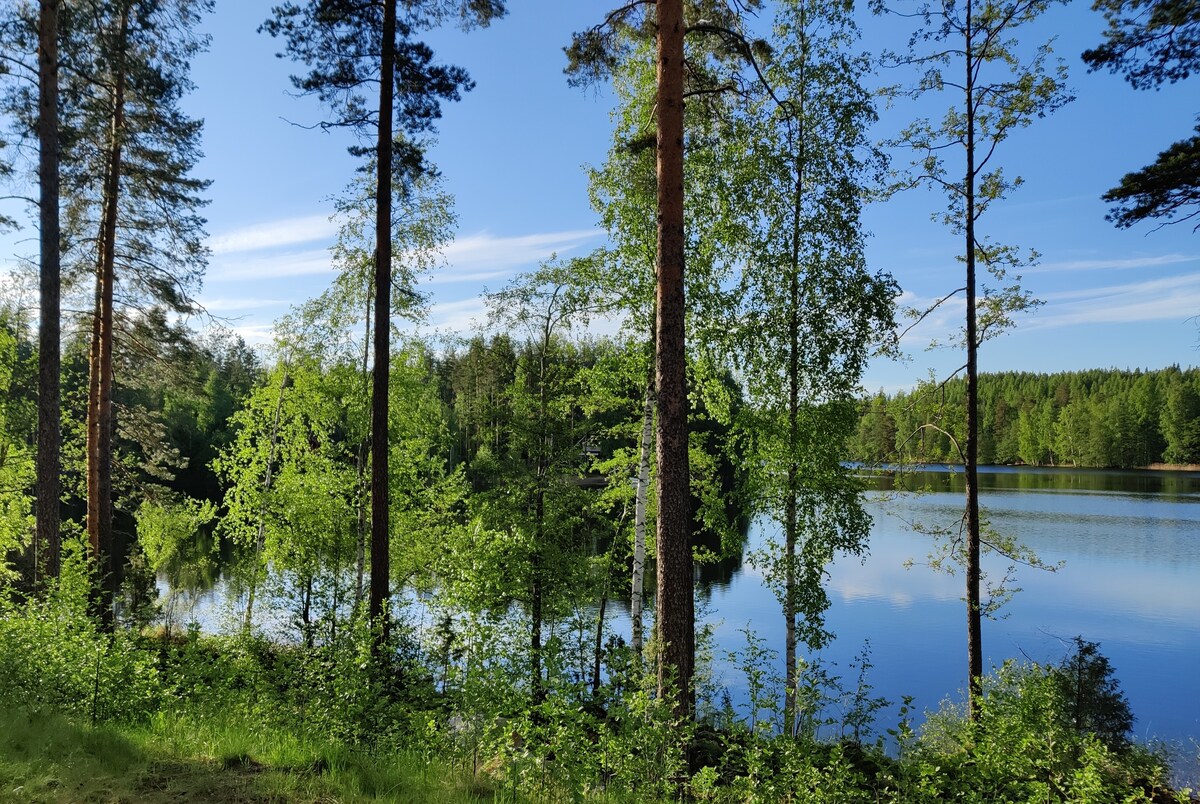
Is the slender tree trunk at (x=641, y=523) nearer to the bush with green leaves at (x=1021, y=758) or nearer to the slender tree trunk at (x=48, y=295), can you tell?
the bush with green leaves at (x=1021, y=758)

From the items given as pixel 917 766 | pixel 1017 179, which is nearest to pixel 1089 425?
pixel 1017 179

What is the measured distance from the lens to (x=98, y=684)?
255 inches

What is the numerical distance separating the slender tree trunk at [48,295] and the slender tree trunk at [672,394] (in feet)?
28.6

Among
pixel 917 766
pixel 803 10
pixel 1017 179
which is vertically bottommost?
pixel 917 766

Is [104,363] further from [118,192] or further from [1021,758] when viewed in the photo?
[1021,758]

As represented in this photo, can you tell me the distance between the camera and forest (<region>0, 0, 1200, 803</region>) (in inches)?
218

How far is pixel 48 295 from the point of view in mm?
9391

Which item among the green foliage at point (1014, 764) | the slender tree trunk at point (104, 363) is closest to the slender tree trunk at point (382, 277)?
the slender tree trunk at point (104, 363)

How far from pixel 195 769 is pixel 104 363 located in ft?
32.2

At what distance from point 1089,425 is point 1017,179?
100m

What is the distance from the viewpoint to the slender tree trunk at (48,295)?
9328mm

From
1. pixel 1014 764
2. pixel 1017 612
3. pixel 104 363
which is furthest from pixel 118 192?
pixel 1017 612

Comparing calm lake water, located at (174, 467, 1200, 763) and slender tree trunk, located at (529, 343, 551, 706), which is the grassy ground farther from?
calm lake water, located at (174, 467, 1200, 763)

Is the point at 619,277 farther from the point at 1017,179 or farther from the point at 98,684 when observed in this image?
the point at 98,684
